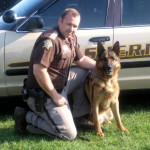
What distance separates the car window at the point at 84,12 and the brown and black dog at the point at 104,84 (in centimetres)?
49

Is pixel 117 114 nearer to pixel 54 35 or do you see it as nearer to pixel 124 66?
pixel 124 66

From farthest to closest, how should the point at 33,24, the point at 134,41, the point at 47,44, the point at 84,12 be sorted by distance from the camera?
the point at 84,12 → the point at 134,41 → the point at 33,24 → the point at 47,44

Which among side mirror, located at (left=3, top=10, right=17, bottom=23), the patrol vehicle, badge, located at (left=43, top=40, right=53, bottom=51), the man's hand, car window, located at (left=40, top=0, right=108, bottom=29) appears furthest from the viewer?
car window, located at (left=40, top=0, right=108, bottom=29)

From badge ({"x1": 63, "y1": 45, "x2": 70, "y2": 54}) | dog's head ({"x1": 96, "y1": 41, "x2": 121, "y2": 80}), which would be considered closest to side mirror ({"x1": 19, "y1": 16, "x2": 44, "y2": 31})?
badge ({"x1": 63, "y1": 45, "x2": 70, "y2": 54})

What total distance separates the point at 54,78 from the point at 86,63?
0.53m

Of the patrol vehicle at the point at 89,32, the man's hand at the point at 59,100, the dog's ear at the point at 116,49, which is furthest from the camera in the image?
the patrol vehicle at the point at 89,32

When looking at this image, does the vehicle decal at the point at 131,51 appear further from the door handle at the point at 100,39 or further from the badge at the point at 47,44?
the badge at the point at 47,44

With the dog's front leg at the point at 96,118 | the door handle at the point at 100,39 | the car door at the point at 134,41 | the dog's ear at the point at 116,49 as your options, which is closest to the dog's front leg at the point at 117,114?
the dog's front leg at the point at 96,118

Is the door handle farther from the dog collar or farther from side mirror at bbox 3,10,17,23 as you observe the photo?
side mirror at bbox 3,10,17,23

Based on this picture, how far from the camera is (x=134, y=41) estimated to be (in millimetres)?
3256

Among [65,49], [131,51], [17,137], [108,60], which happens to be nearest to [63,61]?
[65,49]

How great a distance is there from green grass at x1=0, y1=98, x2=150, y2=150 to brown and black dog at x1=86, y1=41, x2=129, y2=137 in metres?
0.12

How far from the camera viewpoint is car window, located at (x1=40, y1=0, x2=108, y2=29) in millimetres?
3324

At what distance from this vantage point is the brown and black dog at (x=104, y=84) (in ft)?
9.94
